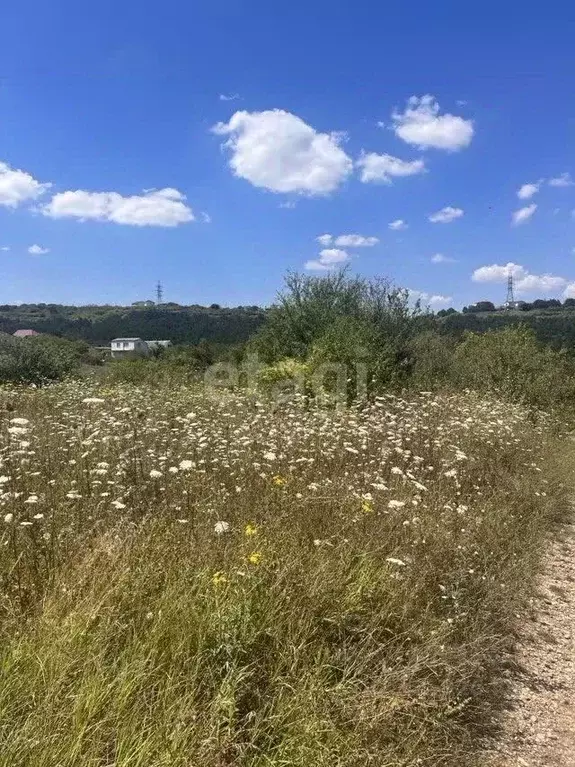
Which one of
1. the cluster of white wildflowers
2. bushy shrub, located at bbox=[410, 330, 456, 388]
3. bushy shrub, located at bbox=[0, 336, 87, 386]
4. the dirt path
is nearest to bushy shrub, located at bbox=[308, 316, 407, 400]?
bushy shrub, located at bbox=[410, 330, 456, 388]

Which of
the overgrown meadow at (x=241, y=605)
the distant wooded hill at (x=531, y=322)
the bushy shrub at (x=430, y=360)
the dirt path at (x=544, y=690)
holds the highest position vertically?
the distant wooded hill at (x=531, y=322)

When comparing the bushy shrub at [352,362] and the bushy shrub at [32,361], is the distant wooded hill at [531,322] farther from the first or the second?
the bushy shrub at [32,361]

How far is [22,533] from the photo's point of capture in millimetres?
3342

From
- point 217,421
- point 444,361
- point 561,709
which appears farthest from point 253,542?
point 444,361

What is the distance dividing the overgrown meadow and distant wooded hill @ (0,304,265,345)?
4469 cm

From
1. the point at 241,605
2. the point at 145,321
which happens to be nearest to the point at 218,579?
the point at 241,605

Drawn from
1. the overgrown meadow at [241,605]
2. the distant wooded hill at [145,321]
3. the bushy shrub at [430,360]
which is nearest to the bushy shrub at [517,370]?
the bushy shrub at [430,360]

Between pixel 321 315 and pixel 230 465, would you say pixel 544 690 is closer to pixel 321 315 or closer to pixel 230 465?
pixel 230 465

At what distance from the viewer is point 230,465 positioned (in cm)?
521

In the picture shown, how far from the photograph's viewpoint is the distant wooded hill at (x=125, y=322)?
55844 millimetres

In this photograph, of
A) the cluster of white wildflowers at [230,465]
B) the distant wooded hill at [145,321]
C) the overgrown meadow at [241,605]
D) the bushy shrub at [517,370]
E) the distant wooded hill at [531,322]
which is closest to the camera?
the overgrown meadow at [241,605]

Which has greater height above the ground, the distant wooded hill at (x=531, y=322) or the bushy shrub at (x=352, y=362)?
the distant wooded hill at (x=531, y=322)

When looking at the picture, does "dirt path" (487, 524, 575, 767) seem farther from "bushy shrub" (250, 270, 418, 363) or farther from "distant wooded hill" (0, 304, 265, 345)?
"distant wooded hill" (0, 304, 265, 345)

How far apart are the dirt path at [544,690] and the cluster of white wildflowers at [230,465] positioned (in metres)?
0.91
